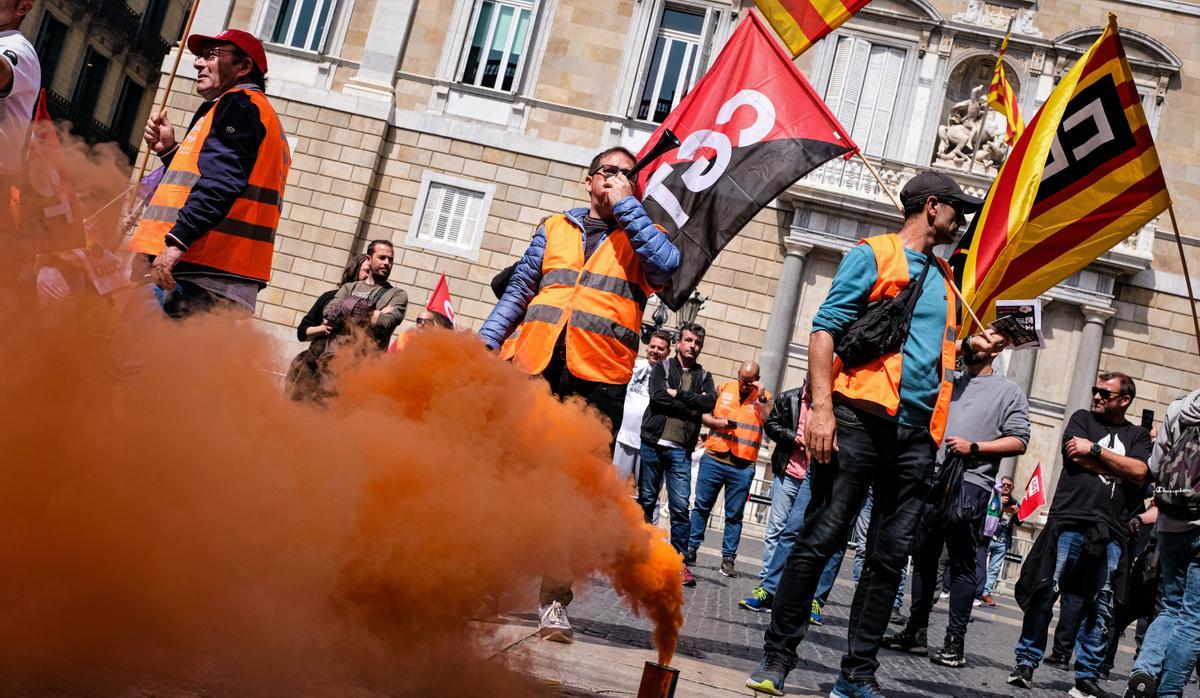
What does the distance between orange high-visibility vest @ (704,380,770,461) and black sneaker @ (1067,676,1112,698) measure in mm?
3445

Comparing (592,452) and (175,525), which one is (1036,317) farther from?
(175,525)

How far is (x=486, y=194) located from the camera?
20594mm

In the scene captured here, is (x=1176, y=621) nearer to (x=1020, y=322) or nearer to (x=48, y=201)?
(x=1020, y=322)

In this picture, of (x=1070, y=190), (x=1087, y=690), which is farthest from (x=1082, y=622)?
(x=1070, y=190)

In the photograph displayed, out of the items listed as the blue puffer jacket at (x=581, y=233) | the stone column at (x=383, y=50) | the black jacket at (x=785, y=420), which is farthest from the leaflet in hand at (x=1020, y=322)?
the stone column at (x=383, y=50)

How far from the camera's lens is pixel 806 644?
6652 millimetres

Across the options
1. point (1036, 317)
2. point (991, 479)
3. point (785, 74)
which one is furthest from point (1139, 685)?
point (785, 74)

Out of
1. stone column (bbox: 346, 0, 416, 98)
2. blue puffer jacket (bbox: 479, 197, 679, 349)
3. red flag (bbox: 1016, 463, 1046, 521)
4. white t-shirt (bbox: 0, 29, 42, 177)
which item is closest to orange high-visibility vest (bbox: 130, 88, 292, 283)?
white t-shirt (bbox: 0, 29, 42, 177)

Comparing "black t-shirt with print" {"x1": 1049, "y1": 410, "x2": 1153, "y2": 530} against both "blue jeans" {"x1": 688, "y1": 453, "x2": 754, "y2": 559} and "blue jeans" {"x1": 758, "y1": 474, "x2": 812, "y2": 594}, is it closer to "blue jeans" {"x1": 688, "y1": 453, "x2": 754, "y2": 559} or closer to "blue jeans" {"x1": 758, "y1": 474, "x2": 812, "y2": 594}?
"blue jeans" {"x1": 758, "y1": 474, "x2": 812, "y2": 594}

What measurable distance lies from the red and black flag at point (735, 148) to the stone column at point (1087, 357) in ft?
48.4

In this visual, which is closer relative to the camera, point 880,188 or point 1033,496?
point 1033,496

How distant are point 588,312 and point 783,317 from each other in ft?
51.9

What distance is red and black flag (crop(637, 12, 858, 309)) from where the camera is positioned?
19.7ft

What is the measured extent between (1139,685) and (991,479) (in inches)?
77.1
